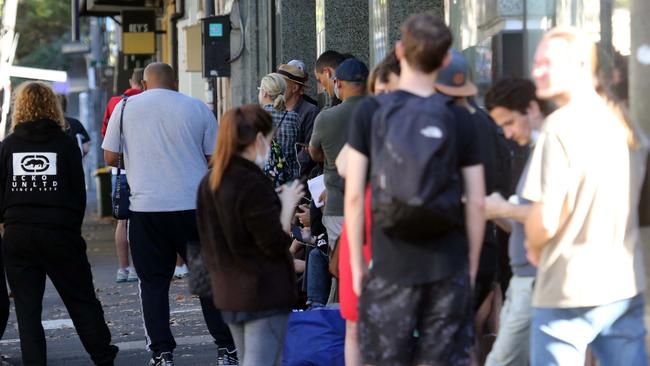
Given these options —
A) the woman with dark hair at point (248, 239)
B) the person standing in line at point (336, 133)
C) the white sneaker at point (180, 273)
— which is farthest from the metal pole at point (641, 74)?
the white sneaker at point (180, 273)

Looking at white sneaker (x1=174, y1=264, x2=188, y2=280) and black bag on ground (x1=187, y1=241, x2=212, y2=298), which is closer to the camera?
black bag on ground (x1=187, y1=241, x2=212, y2=298)

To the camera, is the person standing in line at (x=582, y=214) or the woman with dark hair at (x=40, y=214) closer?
the person standing in line at (x=582, y=214)

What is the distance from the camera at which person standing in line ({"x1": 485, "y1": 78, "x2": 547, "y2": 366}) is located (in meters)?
5.49

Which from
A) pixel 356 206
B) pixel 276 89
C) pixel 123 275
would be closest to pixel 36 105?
pixel 276 89

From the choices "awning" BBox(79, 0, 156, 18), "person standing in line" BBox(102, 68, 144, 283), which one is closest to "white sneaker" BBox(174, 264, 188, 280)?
"person standing in line" BBox(102, 68, 144, 283)

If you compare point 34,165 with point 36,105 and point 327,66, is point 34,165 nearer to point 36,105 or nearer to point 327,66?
point 36,105

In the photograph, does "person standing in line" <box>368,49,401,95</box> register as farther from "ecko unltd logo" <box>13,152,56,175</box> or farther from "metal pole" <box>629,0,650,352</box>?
"ecko unltd logo" <box>13,152,56,175</box>

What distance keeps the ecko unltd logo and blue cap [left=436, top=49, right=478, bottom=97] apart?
291cm

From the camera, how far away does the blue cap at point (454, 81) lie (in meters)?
5.78

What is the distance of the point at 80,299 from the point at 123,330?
2.40 metres

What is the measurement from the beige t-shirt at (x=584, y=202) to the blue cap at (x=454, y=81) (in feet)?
3.32

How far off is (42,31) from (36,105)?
42451mm

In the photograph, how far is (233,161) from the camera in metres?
5.83

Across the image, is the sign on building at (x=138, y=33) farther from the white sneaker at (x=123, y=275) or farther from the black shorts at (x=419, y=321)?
the black shorts at (x=419, y=321)
